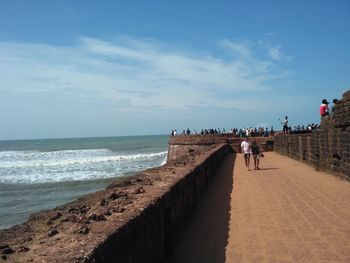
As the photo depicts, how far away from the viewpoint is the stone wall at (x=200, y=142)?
3478cm

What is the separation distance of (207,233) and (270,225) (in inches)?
47.0

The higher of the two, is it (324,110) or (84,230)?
(324,110)

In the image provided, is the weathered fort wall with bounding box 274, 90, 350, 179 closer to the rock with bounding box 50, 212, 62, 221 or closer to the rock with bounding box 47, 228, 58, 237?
the rock with bounding box 50, 212, 62, 221

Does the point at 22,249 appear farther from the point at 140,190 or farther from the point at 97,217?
the point at 140,190

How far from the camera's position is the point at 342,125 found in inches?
534

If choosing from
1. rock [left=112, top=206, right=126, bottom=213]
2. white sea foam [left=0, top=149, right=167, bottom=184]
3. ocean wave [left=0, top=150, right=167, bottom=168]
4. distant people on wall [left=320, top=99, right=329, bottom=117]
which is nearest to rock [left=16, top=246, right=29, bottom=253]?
rock [left=112, top=206, right=126, bottom=213]

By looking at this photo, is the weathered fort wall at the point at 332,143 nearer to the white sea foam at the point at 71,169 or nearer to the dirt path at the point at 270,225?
the dirt path at the point at 270,225

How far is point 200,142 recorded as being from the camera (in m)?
37.3

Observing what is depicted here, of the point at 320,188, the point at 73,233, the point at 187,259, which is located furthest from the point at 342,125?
the point at 73,233

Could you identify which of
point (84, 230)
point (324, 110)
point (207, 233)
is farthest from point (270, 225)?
point (324, 110)

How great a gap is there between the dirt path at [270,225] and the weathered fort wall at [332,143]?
131 cm

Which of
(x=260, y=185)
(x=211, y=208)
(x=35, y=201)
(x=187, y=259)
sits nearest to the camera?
(x=187, y=259)

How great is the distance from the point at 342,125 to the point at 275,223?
708 centimetres

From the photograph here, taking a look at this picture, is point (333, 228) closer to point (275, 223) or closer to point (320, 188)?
point (275, 223)
